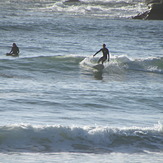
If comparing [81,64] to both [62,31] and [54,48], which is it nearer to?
A: [54,48]

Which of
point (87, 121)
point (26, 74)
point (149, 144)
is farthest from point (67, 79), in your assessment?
point (149, 144)

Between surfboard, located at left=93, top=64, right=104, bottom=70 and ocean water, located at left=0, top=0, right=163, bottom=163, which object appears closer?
ocean water, located at left=0, top=0, right=163, bottom=163

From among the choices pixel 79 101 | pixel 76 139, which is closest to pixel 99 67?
pixel 79 101

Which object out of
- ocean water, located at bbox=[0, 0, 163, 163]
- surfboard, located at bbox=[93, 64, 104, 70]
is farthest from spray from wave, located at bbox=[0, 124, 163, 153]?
surfboard, located at bbox=[93, 64, 104, 70]

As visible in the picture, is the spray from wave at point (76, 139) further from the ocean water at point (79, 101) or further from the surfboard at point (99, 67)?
the surfboard at point (99, 67)

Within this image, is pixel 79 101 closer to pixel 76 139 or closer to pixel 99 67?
pixel 76 139

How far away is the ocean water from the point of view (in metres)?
11.2

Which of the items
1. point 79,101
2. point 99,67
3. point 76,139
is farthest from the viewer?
point 99,67

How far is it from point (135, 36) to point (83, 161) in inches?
1258

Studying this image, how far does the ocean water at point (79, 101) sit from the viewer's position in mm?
11156

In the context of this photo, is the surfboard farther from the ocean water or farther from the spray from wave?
the spray from wave

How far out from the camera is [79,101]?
16.6 metres

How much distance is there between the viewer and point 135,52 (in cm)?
3212

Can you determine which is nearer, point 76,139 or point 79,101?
point 76,139
